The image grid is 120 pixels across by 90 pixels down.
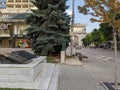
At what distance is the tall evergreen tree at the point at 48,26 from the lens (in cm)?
2770

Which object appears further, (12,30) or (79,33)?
(79,33)

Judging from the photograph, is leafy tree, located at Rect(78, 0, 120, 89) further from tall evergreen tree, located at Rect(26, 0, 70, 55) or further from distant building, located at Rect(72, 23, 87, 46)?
distant building, located at Rect(72, 23, 87, 46)

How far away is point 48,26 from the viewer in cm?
2814

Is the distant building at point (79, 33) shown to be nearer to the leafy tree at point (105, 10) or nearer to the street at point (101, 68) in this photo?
the street at point (101, 68)

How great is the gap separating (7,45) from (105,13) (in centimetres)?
6158

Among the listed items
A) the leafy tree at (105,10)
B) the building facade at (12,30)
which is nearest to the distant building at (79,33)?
the building facade at (12,30)

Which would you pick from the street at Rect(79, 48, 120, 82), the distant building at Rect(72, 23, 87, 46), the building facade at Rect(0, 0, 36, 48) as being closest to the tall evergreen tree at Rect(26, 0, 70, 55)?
the street at Rect(79, 48, 120, 82)

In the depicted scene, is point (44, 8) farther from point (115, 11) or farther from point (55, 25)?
point (115, 11)

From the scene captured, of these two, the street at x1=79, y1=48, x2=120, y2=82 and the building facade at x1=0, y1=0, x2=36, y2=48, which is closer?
the street at x1=79, y1=48, x2=120, y2=82

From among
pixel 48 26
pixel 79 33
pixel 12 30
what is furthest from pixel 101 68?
pixel 79 33

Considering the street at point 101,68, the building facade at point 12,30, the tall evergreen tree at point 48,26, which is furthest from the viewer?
the building facade at point 12,30

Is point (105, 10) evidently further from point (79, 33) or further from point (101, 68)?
point (79, 33)

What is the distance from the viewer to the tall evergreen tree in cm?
2770

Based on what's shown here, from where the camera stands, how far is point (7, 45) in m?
71.3
